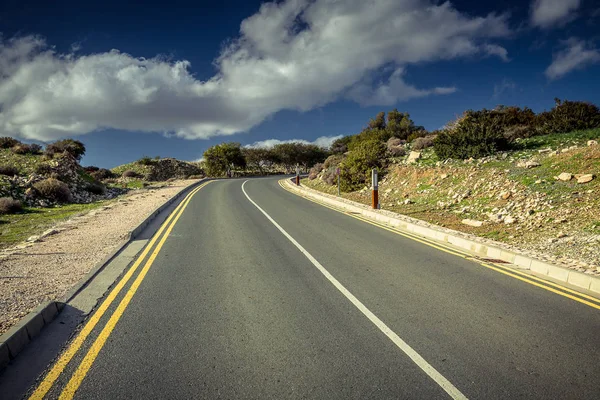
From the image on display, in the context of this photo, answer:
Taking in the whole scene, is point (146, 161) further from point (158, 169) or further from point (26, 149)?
point (26, 149)

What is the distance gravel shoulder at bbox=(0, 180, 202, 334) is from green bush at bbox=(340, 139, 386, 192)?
13.9 meters

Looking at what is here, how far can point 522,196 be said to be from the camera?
33.9 ft

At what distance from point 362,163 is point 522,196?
11.0 metres

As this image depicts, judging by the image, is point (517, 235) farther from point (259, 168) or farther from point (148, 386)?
point (259, 168)

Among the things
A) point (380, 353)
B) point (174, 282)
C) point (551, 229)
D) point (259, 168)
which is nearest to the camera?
point (380, 353)

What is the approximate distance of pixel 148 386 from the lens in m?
2.86

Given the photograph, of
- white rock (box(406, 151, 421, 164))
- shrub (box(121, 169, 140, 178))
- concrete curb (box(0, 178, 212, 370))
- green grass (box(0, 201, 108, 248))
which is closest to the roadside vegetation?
white rock (box(406, 151, 421, 164))

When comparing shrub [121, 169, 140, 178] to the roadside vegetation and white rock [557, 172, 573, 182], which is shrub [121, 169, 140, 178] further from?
white rock [557, 172, 573, 182]

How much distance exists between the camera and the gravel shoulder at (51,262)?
4.45 metres

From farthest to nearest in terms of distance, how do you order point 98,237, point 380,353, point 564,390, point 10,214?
point 10,214 → point 98,237 → point 380,353 → point 564,390

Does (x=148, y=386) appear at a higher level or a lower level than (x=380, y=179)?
lower

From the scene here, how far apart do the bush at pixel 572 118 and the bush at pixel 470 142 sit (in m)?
4.61

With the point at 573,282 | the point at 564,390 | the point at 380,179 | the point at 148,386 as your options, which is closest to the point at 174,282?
the point at 148,386

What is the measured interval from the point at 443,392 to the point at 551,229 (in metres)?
7.46
